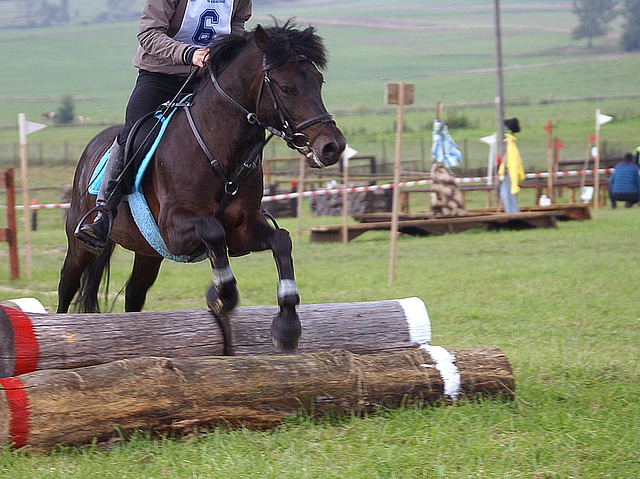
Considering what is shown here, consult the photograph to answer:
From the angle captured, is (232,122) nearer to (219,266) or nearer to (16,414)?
(219,266)

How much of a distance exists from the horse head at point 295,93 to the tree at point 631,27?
80.8 m

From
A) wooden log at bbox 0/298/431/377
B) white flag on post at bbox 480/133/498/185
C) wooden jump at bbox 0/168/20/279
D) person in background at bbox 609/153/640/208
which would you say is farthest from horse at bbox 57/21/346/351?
person in background at bbox 609/153/640/208

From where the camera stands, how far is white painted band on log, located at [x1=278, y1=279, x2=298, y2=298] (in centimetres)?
494

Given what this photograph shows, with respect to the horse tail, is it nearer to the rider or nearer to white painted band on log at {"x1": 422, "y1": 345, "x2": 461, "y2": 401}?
the rider

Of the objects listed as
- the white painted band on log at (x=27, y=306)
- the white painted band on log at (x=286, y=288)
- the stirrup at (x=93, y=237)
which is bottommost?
the white painted band on log at (x=27, y=306)

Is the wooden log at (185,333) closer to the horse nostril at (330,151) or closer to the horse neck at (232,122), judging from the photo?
the horse neck at (232,122)

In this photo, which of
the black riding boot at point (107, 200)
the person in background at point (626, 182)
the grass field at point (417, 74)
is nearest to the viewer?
the black riding boot at point (107, 200)

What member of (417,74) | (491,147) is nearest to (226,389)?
(491,147)

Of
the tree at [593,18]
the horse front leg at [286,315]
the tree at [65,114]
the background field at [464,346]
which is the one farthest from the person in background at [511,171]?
the tree at [593,18]

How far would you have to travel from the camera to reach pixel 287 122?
497 centimetres

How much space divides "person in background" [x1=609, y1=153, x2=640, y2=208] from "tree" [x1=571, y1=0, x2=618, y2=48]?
69.4m

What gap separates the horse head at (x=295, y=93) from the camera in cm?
479

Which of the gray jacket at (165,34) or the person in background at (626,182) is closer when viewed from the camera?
the gray jacket at (165,34)

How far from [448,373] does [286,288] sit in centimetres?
99
